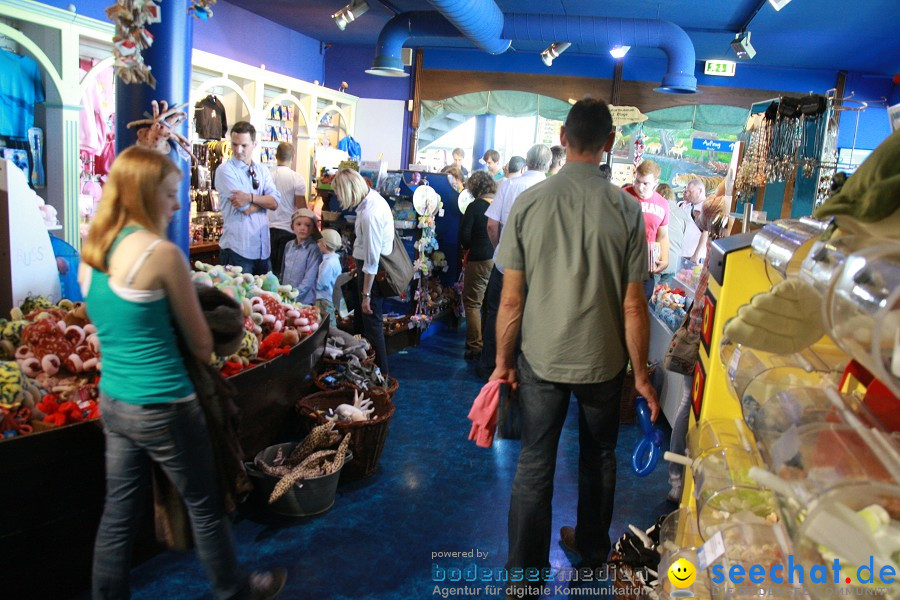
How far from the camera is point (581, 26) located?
26.1 ft

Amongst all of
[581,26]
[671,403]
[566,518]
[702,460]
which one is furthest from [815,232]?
[581,26]

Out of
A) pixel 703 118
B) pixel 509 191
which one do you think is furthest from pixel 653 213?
pixel 703 118

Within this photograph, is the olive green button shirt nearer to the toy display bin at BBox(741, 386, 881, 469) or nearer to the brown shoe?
the brown shoe

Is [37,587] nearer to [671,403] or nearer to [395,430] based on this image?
[395,430]

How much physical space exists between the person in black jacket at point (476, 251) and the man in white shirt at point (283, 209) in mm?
1440

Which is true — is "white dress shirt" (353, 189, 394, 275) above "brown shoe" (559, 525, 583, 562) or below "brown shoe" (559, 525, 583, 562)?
above

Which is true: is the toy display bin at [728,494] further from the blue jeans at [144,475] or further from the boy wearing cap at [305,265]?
the boy wearing cap at [305,265]

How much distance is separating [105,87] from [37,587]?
15.5 feet

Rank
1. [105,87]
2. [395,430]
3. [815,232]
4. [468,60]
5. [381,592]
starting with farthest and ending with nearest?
1. [468,60]
2. [105,87]
3. [395,430]
4. [381,592]
5. [815,232]

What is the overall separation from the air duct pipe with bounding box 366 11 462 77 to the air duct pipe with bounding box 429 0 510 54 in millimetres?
565

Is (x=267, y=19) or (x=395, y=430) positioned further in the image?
(x=267, y=19)

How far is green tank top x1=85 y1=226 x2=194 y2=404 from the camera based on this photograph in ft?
6.48

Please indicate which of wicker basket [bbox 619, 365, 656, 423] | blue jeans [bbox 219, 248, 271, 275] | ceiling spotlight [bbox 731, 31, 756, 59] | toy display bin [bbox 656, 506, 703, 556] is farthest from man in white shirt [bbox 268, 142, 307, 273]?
ceiling spotlight [bbox 731, 31, 756, 59]

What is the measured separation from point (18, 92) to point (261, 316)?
2.91 meters
